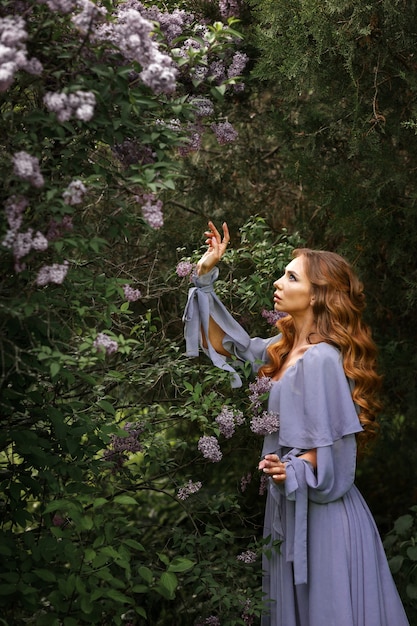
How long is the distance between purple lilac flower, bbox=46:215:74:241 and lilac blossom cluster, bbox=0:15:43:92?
0.40 metres

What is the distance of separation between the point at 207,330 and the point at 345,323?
513mm

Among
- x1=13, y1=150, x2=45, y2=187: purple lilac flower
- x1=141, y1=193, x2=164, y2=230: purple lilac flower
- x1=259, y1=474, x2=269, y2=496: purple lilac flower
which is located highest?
x1=13, y1=150, x2=45, y2=187: purple lilac flower

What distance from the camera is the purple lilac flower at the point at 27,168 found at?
2.17 m

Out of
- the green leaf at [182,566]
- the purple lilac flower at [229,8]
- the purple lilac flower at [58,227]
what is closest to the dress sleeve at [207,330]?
the green leaf at [182,566]

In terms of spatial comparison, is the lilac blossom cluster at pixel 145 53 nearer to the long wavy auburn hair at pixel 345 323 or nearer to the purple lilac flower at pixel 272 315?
the long wavy auburn hair at pixel 345 323

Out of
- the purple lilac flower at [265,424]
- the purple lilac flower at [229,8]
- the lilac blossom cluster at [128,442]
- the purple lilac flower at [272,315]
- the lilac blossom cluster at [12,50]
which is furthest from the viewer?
the purple lilac flower at [229,8]

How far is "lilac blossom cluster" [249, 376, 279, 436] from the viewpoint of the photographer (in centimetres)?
302

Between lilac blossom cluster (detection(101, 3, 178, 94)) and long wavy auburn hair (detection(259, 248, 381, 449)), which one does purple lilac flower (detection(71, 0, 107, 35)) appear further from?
long wavy auburn hair (detection(259, 248, 381, 449))

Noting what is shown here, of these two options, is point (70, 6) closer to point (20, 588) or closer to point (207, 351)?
point (207, 351)

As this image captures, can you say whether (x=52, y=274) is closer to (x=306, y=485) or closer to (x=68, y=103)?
(x=68, y=103)

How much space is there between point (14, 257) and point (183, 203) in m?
2.28

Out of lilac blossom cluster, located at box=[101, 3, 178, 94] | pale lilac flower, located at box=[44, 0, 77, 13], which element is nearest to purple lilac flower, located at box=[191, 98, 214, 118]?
lilac blossom cluster, located at box=[101, 3, 178, 94]

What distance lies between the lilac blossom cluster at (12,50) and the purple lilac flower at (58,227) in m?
0.40

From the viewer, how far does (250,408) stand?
310cm
